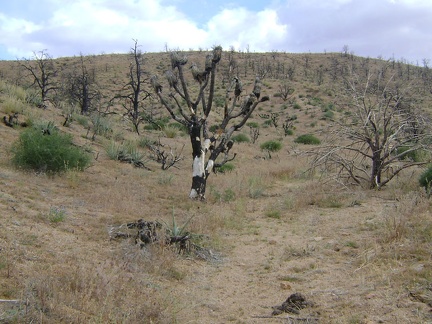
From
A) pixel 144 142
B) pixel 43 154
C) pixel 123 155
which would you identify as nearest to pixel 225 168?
pixel 123 155

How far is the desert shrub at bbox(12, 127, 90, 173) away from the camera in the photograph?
1012cm

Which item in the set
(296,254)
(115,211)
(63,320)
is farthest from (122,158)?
(63,320)

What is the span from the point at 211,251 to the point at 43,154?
559cm

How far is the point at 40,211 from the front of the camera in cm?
702

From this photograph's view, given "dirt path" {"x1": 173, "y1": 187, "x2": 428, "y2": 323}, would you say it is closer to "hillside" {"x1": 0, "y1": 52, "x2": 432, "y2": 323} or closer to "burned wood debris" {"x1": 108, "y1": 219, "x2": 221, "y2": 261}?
"hillside" {"x1": 0, "y1": 52, "x2": 432, "y2": 323}

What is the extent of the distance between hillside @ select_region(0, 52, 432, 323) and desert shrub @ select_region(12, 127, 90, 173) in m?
0.36

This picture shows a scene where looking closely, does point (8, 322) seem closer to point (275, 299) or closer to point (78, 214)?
point (275, 299)

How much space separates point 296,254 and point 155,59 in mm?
55652

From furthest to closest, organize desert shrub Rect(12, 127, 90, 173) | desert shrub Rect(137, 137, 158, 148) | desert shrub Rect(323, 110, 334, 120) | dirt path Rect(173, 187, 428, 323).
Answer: desert shrub Rect(323, 110, 334, 120), desert shrub Rect(137, 137, 158, 148), desert shrub Rect(12, 127, 90, 173), dirt path Rect(173, 187, 428, 323)

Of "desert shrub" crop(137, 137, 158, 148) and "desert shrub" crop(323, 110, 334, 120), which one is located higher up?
"desert shrub" crop(323, 110, 334, 120)

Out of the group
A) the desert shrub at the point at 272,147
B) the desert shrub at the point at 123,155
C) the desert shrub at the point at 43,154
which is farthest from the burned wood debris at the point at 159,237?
the desert shrub at the point at 272,147

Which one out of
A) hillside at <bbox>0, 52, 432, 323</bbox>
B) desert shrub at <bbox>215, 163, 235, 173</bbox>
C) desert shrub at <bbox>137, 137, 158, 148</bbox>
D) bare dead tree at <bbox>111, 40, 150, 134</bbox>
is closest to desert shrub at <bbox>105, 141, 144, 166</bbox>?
hillside at <bbox>0, 52, 432, 323</bbox>

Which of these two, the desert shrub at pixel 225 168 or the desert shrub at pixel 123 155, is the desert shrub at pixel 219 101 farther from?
the desert shrub at pixel 123 155

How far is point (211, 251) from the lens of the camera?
674 cm
